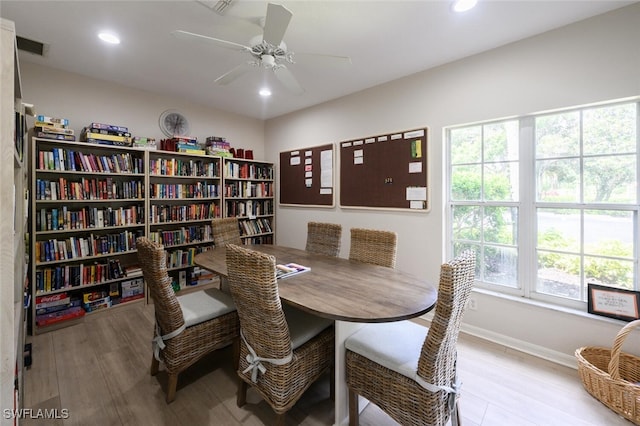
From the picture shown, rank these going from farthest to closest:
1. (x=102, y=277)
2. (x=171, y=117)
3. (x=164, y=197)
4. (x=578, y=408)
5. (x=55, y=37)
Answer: (x=171, y=117) < (x=164, y=197) < (x=102, y=277) < (x=55, y=37) < (x=578, y=408)

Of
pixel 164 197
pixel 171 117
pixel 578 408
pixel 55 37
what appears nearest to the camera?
pixel 578 408

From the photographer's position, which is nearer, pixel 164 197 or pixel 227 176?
pixel 164 197

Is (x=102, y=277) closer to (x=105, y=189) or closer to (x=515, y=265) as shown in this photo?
(x=105, y=189)

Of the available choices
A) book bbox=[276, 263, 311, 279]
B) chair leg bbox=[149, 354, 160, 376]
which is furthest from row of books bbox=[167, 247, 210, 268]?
book bbox=[276, 263, 311, 279]

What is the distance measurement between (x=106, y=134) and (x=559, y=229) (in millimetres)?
4529

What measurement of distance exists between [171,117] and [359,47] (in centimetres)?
269

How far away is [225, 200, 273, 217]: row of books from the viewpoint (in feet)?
13.6

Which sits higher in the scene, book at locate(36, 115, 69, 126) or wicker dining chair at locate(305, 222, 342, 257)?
book at locate(36, 115, 69, 126)

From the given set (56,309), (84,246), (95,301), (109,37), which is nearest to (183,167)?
(84,246)

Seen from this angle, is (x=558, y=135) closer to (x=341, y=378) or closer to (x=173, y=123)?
(x=341, y=378)

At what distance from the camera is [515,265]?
2.50 meters

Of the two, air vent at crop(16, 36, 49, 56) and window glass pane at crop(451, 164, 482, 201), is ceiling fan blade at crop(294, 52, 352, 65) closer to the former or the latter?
window glass pane at crop(451, 164, 482, 201)

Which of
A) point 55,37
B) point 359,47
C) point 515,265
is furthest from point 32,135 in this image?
point 515,265

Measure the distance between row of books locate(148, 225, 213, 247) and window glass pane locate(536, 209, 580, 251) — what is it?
12.5ft
